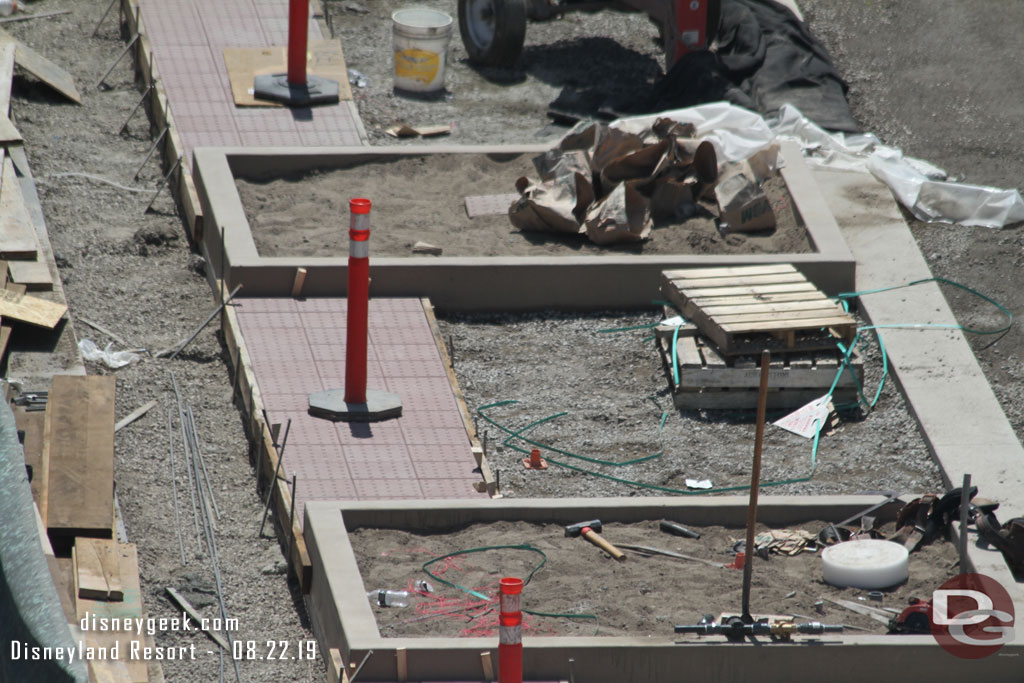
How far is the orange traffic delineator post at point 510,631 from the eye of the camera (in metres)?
6.44

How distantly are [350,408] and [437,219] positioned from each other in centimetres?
310

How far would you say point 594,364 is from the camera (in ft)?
37.3

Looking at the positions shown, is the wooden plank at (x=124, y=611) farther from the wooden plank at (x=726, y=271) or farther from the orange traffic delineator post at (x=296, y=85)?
the orange traffic delineator post at (x=296, y=85)

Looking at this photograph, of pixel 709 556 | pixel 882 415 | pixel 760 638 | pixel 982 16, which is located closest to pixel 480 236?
pixel 882 415

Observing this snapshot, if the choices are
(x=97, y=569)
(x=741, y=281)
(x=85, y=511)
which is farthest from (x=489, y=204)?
(x=97, y=569)

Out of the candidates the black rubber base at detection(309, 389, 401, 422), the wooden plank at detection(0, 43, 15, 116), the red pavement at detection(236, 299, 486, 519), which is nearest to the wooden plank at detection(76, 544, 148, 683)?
the red pavement at detection(236, 299, 486, 519)

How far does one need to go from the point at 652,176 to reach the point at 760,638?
18.4ft

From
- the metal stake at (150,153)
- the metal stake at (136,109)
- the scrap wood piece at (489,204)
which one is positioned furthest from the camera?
the metal stake at (136,109)

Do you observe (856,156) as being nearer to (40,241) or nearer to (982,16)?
(982,16)

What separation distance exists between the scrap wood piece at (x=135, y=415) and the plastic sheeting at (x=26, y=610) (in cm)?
580

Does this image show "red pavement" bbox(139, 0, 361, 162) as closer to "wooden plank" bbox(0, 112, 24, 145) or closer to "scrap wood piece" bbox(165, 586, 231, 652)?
"wooden plank" bbox(0, 112, 24, 145)

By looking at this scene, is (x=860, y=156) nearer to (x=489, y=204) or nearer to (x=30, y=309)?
(x=489, y=204)

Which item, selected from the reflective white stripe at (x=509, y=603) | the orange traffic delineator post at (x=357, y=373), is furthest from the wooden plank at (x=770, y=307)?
the reflective white stripe at (x=509, y=603)

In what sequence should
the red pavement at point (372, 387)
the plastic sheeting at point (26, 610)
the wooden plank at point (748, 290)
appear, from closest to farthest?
the plastic sheeting at point (26, 610) → the red pavement at point (372, 387) → the wooden plank at point (748, 290)
